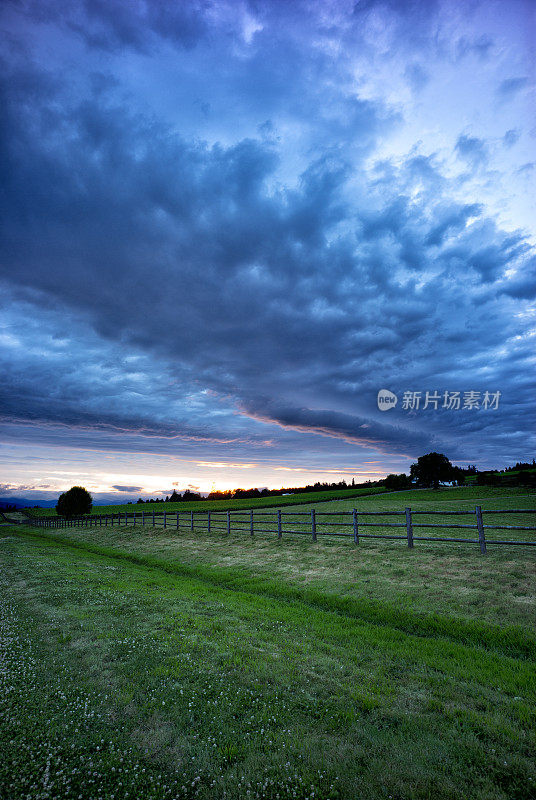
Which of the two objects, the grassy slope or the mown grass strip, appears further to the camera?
the mown grass strip

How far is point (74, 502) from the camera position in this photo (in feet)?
218

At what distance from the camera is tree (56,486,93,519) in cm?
6612

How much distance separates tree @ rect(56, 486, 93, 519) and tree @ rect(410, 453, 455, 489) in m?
72.1

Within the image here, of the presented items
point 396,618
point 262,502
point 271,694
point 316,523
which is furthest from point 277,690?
point 262,502

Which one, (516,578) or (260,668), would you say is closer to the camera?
(260,668)

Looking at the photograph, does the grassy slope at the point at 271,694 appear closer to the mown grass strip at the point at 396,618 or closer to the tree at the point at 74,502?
the mown grass strip at the point at 396,618

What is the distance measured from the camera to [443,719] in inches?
186

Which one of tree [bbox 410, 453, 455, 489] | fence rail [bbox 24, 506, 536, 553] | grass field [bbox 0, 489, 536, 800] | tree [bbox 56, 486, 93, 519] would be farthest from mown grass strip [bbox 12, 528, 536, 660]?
tree [bbox 410, 453, 455, 489]

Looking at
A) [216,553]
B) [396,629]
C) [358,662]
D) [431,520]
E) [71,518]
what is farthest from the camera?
[71,518]

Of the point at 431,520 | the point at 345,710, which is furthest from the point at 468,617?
the point at 431,520

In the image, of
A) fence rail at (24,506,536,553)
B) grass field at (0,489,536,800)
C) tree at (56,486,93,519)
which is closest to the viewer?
grass field at (0,489,536,800)

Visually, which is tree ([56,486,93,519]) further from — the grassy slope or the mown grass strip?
the grassy slope

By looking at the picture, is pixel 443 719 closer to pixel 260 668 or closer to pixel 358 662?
pixel 358 662

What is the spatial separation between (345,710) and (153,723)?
262 cm
